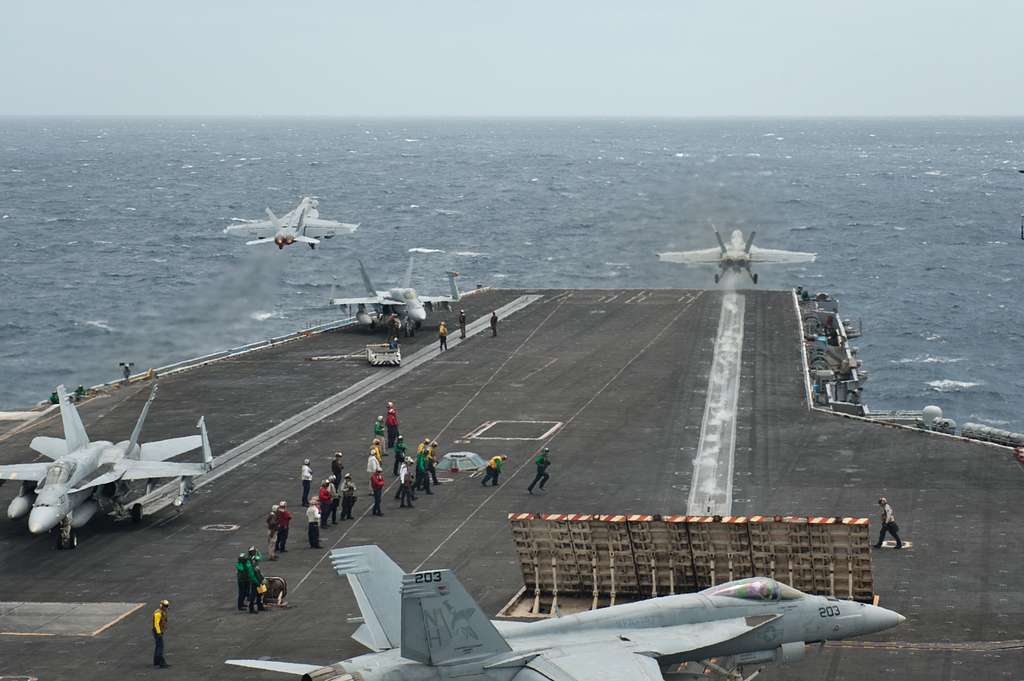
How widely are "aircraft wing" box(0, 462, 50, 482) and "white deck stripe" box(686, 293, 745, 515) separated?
19930 millimetres

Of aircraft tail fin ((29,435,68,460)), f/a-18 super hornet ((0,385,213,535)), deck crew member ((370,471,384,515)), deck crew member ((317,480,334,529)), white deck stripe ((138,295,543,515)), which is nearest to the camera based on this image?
f/a-18 super hornet ((0,385,213,535))

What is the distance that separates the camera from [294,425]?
54.8 metres

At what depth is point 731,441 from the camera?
5078 centimetres

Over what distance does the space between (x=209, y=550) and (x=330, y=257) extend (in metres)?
116

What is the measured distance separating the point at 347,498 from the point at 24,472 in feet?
32.3

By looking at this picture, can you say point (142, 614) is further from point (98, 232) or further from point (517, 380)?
point (98, 232)

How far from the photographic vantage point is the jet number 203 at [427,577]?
23297 millimetres

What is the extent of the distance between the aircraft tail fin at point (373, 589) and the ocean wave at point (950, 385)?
66827 mm

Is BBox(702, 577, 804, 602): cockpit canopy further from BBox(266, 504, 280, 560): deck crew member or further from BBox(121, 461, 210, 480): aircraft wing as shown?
BBox(121, 461, 210, 480): aircraft wing

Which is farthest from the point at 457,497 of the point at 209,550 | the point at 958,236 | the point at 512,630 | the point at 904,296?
the point at 958,236

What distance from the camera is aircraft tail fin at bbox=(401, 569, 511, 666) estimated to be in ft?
76.7

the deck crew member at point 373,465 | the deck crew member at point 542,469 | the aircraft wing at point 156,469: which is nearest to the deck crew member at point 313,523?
the deck crew member at point 373,465

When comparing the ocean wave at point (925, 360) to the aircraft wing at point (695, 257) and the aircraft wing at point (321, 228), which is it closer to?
the aircraft wing at point (695, 257)

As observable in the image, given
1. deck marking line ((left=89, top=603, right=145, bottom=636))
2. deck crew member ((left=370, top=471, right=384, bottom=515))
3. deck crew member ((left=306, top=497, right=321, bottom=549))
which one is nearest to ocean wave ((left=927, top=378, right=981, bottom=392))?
deck crew member ((left=370, top=471, right=384, bottom=515))
